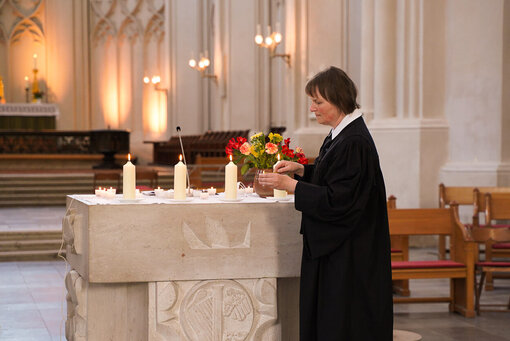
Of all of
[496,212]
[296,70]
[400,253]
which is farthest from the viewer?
[296,70]

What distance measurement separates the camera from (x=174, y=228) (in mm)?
4043

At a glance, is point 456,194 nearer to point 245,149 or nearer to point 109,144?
point 245,149

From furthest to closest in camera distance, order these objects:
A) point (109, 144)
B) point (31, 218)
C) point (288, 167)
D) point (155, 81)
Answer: point (155, 81) < point (109, 144) < point (31, 218) < point (288, 167)

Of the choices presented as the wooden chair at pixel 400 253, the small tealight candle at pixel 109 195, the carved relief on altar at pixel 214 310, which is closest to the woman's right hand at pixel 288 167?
the carved relief on altar at pixel 214 310

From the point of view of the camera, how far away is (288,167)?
159 inches

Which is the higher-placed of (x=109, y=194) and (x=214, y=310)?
(x=109, y=194)

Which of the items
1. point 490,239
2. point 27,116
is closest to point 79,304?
point 490,239

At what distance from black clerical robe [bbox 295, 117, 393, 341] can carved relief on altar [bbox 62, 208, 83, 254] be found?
4.15 feet

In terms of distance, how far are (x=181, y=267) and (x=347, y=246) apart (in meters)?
0.92

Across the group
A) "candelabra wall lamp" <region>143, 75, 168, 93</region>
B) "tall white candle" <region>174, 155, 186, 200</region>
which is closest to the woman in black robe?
"tall white candle" <region>174, 155, 186, 200</region>

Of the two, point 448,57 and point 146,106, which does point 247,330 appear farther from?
point 146,106

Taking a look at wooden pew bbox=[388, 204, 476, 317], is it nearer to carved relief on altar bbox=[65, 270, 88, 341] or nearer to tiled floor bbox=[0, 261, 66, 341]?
tiled floor bbox=[0, 261, 66, 341]

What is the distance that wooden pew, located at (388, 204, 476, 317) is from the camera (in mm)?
6520

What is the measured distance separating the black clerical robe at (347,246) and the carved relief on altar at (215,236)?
0.47 m
